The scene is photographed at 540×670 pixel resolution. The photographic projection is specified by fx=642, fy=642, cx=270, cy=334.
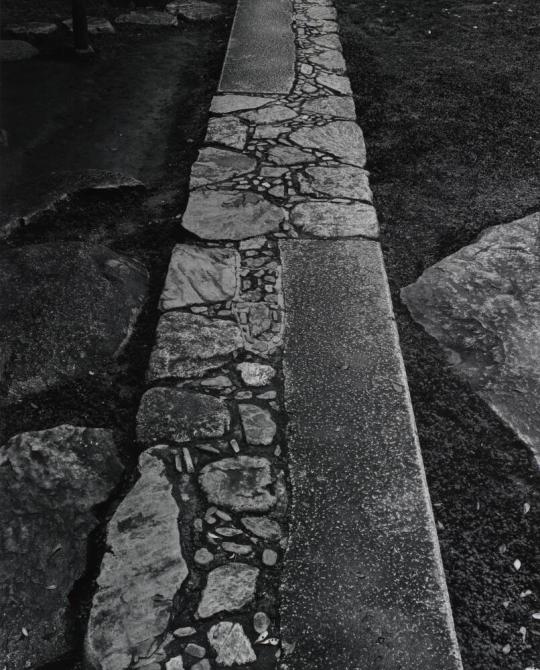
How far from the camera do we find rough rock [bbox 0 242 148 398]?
2473mm

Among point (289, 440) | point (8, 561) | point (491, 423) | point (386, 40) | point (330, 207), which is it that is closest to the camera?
point (8, 561)

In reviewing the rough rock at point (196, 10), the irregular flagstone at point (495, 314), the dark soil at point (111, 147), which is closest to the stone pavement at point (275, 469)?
the dark soil at point (111, 147)

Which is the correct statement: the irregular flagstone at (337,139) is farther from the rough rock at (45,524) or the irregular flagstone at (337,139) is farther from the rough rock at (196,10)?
the rough rock at (196,10)

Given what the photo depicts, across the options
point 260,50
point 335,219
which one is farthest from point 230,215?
point 260,50

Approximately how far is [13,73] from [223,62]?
1.69 metres

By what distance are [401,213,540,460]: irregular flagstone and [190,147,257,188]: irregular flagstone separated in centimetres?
138

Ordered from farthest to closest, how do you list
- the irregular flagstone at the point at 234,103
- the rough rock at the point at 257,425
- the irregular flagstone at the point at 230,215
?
the irregular flagstone at the point at 234,103, the irregular flagstone at the point at 230,215, the rough rock at the point at 257,425

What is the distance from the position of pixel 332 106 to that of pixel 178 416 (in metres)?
3.08

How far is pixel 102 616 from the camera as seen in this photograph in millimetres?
1728

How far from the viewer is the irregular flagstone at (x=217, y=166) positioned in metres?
3.71

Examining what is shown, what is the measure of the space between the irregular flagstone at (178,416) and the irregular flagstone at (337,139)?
215 cm

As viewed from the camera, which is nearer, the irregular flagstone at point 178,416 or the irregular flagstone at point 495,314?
the irregular flagstone at point 178,416

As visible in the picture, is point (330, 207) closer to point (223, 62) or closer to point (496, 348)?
point (496, 348)

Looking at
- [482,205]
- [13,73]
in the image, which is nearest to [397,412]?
[482,205]
